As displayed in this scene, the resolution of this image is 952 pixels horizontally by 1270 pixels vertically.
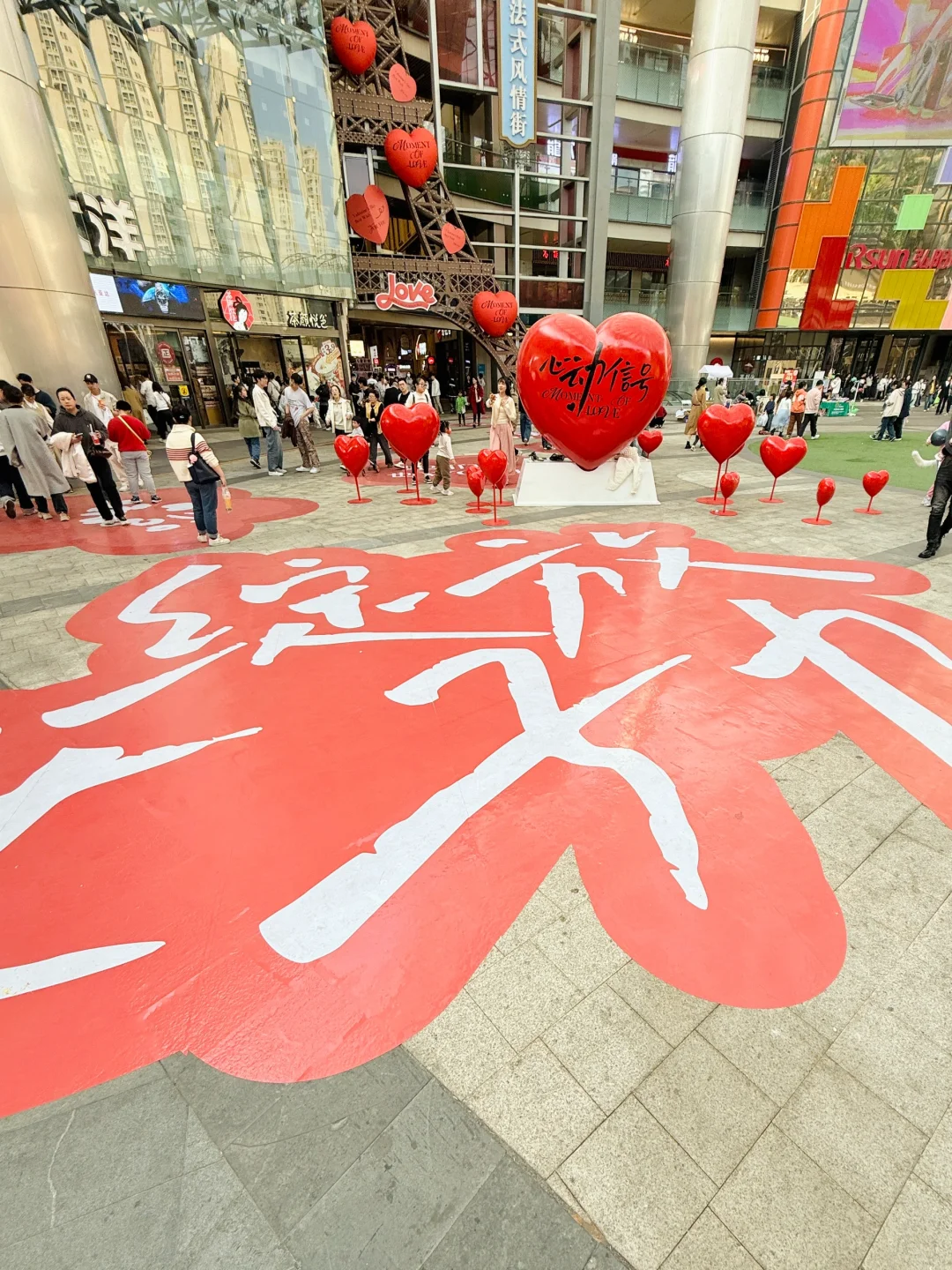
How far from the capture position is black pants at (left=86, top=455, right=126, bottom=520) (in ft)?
26.1

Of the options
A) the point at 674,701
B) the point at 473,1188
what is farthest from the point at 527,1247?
the point at 674,701

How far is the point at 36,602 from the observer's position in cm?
577

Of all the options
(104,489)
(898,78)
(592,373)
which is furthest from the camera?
(898,78)

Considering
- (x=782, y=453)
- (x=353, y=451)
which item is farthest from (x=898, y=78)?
(x=353, y=451)

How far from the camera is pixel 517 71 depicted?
19234 millimetres

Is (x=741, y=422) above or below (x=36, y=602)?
above

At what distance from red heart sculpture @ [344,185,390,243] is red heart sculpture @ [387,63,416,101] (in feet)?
7.89

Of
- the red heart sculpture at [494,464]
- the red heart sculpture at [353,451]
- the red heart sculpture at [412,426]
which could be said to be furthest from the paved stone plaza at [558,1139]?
the red heart sculpture at [353,451]

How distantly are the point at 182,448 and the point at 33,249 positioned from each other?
6.82 m

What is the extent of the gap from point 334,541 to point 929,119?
3315cm

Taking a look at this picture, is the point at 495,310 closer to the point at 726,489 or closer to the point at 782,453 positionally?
the point at 782,453

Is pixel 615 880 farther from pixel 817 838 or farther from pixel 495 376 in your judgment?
pixel 495 376

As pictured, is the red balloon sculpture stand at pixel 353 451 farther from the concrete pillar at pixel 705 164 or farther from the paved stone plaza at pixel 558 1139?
the concrete pillar at pixel 705 164

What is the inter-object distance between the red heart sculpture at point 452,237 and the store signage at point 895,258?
64.4ft
